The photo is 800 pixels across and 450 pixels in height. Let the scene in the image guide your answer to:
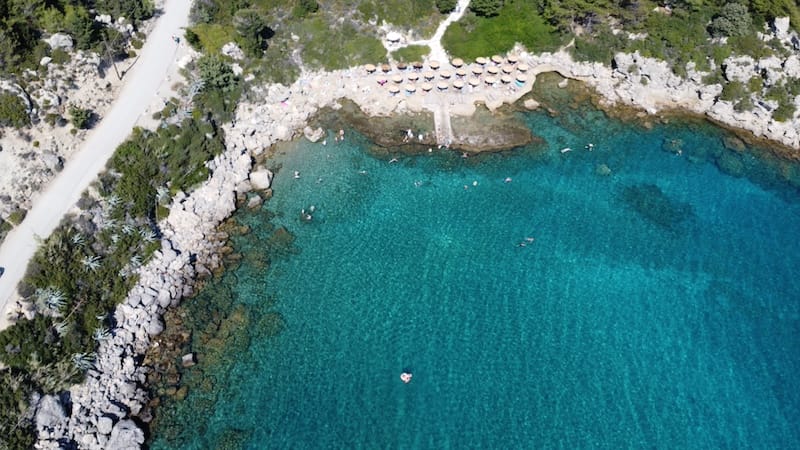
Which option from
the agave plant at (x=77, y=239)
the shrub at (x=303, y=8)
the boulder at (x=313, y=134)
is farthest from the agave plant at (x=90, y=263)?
the shrub at (x=303, y=8)

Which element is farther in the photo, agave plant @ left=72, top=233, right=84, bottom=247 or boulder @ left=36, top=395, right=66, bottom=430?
agave plant @ left=72, top=233, right=84, bottom=247

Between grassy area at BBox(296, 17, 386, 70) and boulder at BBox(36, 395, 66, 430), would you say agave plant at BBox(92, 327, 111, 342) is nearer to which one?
boulder at BBox(36, 395, 66, 430)

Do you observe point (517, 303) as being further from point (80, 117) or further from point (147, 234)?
point (80, 117)

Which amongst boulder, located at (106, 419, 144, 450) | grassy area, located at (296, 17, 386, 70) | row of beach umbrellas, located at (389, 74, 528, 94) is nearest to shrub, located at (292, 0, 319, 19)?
grassy area, located at (296, 17, 386, 70)

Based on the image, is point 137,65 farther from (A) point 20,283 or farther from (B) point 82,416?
(B) point 82,416

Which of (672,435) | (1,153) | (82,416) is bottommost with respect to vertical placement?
(82,416)

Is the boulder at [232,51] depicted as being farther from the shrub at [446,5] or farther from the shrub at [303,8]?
the shrub at [446,5]

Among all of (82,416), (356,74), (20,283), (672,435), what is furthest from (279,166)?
(672,435)

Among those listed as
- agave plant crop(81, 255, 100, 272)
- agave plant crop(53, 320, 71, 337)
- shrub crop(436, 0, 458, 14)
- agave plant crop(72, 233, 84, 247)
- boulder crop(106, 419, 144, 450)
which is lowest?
boulder crop(106, 419, 144, 450)
